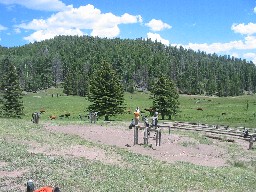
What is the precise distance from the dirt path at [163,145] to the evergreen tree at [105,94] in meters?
16.7

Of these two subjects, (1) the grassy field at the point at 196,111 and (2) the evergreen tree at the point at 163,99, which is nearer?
(1) the grassy field at the point at 196,111

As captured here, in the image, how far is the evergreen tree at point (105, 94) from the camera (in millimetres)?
62609

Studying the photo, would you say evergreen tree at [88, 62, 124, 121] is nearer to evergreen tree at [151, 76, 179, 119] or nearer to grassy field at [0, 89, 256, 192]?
evergreen tree at [151, 76, 179, 119]

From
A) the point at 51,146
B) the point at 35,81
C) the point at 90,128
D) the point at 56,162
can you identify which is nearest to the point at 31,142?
the point at 51,146

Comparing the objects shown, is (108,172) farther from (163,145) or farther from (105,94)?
(105,94)

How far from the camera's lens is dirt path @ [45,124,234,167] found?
33.0 metres

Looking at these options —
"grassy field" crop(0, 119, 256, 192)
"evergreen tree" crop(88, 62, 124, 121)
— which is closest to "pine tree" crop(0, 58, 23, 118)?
"evergreen tree" crop(88, 62, 124, 121)

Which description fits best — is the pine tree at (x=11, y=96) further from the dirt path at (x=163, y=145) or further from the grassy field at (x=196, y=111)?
the dirt path at (x=163, y=145)

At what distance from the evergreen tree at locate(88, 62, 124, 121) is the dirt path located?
16.7 meters

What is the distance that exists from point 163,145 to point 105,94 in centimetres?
2749

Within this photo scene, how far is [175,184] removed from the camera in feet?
76.5

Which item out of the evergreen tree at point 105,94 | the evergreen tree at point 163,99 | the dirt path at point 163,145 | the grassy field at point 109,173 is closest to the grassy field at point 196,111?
the evergreen tree at point 163,99

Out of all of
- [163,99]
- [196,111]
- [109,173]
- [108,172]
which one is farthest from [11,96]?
[196,111]

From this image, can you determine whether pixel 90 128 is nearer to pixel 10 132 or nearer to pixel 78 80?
pixel 10 132
